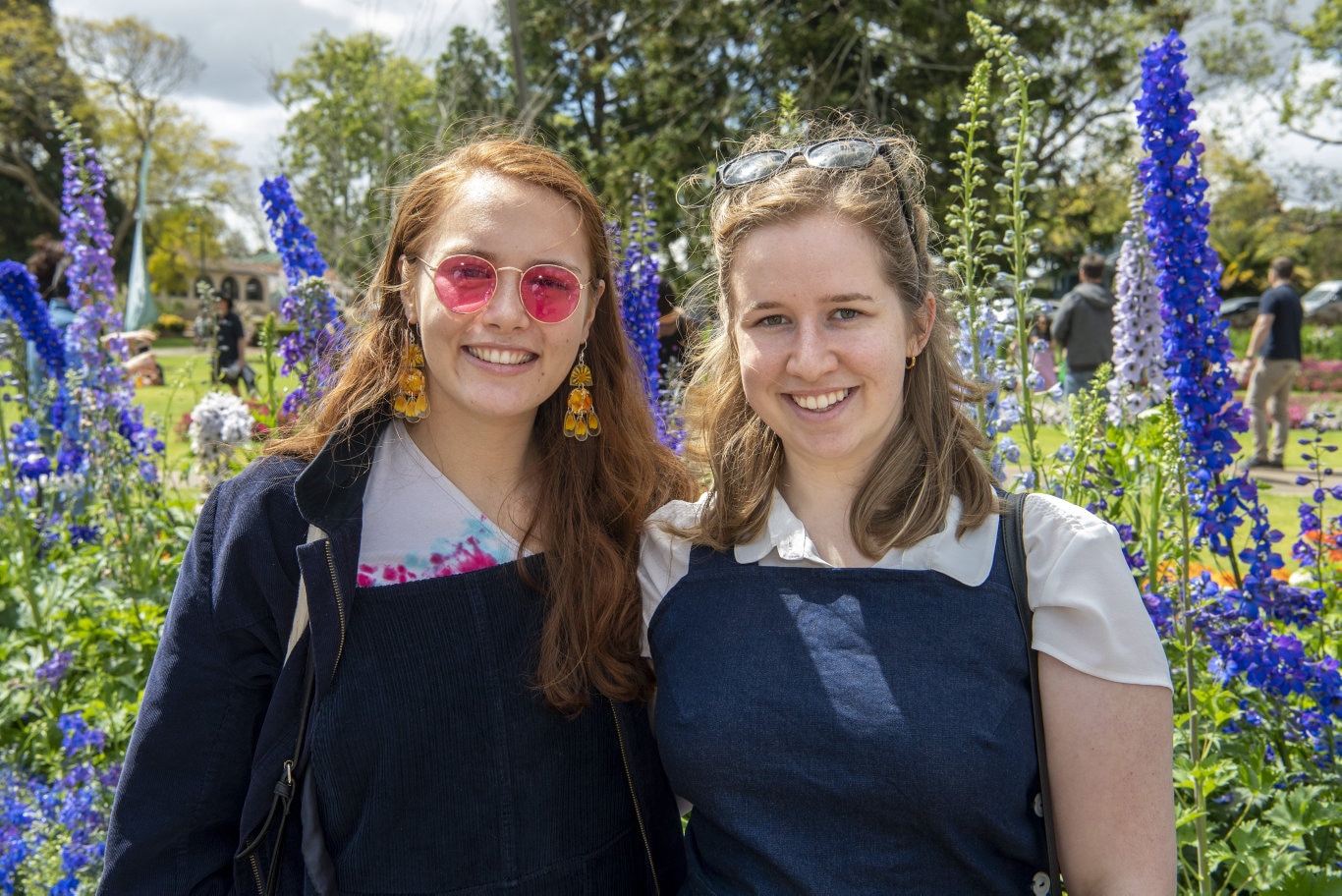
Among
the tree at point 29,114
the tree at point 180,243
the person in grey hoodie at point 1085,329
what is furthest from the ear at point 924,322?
the tree at point 180,243

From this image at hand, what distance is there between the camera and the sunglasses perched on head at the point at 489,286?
185 cm

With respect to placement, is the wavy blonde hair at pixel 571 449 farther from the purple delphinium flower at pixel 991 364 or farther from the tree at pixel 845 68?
the tree at pixel 845 68

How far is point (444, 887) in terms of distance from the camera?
69.8 inches

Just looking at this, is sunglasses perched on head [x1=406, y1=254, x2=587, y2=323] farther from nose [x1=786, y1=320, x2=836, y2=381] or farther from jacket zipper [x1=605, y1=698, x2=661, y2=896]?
jacket zipper [x1=605, y1=698, x2=661, y2=896]

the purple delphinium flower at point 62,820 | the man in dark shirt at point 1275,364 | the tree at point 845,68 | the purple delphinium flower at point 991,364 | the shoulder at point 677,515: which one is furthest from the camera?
the tree at point 845,68

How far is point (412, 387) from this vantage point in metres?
1.98

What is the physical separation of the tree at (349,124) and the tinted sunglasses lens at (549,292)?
50.2 ft

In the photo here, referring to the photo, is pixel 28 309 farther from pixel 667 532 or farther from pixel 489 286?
pixel 667 532

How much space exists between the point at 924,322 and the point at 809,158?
36 cm

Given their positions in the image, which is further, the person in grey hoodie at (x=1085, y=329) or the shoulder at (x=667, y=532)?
the person in grey hoodie at (x=1085, y=329)

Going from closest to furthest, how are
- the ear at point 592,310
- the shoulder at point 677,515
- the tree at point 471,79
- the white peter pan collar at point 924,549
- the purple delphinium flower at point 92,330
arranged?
the white peter pan collar at point 924,549 < the shoulder at point 677,515 < the ear at point 592,310 < the purple delphinium flower at point 92,330 < the tree at point 471,79

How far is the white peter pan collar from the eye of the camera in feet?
5.25

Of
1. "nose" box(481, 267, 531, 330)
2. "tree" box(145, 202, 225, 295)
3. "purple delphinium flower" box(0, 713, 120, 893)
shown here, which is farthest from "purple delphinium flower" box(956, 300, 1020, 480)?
"tree" box(145, 202, 225, 295)

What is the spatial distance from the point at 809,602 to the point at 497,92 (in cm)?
1886
